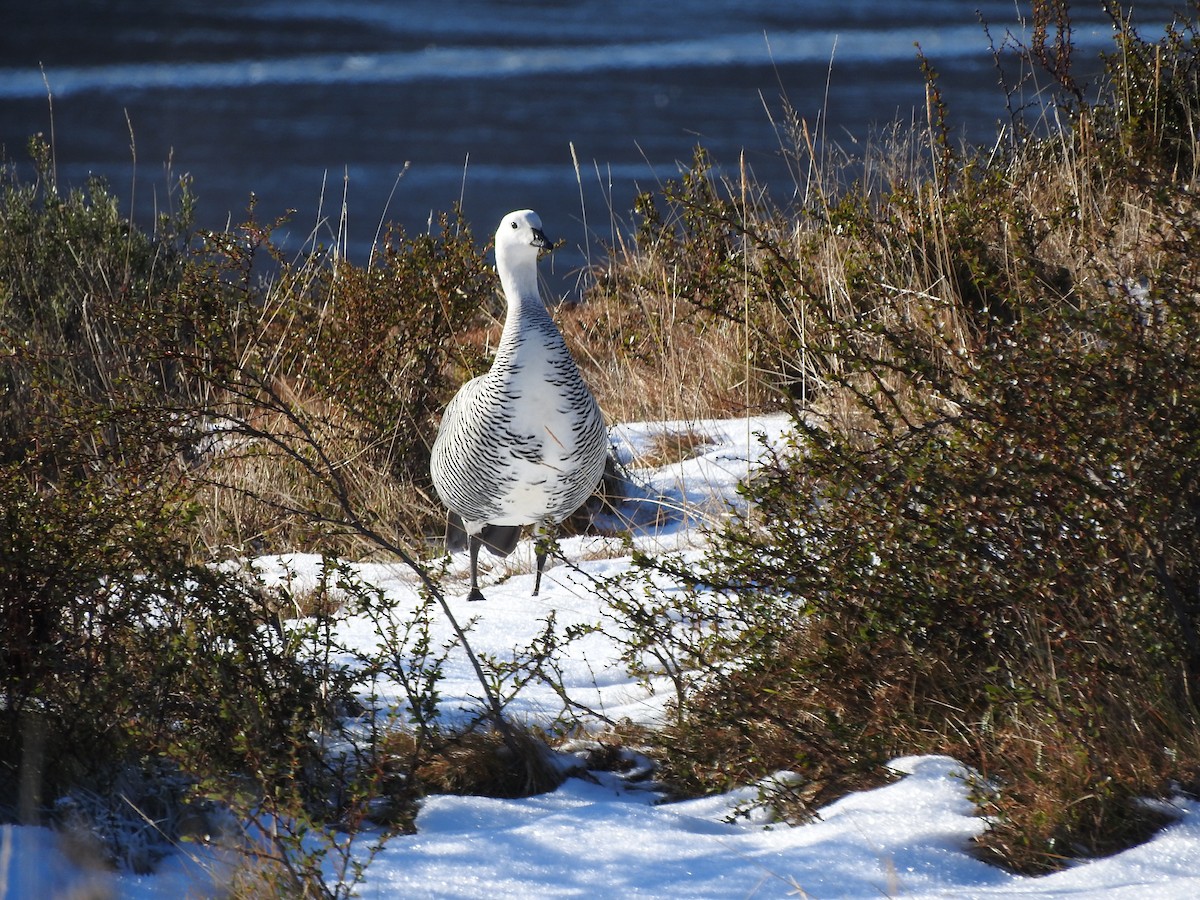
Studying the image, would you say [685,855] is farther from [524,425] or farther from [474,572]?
[474,572]

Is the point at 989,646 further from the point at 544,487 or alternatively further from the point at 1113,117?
the point at 1113,117

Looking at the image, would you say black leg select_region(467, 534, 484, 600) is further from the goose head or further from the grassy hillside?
the grassy hillside

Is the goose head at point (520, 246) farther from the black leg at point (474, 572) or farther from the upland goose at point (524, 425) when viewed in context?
the black leg at point (474, 572)

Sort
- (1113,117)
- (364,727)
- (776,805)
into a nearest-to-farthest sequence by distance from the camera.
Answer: (776,805)
(364,727)
(1113,117)

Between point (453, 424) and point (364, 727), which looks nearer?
point (364, 727)

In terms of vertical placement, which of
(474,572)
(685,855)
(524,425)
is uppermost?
(524,425)

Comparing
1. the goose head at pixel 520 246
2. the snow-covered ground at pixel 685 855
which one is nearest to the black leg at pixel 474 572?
the goose head at pixel 520 246

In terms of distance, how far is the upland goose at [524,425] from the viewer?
4.33 meters

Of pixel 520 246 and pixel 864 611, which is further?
pixel 520 246

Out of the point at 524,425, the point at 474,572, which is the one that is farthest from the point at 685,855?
the point at 474,572

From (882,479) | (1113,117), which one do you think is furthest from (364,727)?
(1113,117)

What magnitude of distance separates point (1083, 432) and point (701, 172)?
132 inches

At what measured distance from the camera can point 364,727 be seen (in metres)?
2.80

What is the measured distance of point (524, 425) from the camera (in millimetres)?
4324
